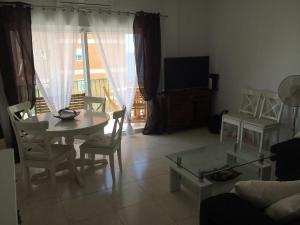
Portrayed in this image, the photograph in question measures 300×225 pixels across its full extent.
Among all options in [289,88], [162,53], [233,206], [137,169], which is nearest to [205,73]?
[162,53]

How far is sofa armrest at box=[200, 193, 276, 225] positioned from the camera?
1.31 meters

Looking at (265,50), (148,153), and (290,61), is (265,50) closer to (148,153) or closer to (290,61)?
(290,61)

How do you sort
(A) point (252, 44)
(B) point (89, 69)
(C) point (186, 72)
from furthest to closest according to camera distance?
1. (C) point (186, 72)
2. (B) point (89, 69)
3. (A) point (252, 44)

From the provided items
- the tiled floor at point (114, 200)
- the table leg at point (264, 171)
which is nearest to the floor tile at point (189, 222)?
the tiled floor at point (114, 200)

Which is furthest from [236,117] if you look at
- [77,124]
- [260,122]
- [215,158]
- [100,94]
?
[100,94]

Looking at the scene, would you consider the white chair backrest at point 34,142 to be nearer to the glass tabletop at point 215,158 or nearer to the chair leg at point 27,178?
the chair leg at point 27,178

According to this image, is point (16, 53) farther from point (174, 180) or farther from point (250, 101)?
point (250, 101)

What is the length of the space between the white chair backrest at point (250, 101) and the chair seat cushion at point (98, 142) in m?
2.35

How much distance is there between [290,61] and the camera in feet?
11.8

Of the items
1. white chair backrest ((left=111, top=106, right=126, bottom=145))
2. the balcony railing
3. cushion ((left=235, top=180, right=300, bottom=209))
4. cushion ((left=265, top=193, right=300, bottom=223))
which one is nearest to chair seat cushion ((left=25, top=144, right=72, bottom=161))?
white chair backrest ((left=111, top=106, right=126, bottom=145))

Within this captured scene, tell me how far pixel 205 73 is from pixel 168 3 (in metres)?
1.42

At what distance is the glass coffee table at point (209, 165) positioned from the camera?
7.61ft

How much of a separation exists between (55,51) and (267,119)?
3.25m

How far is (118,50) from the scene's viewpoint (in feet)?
13.8
